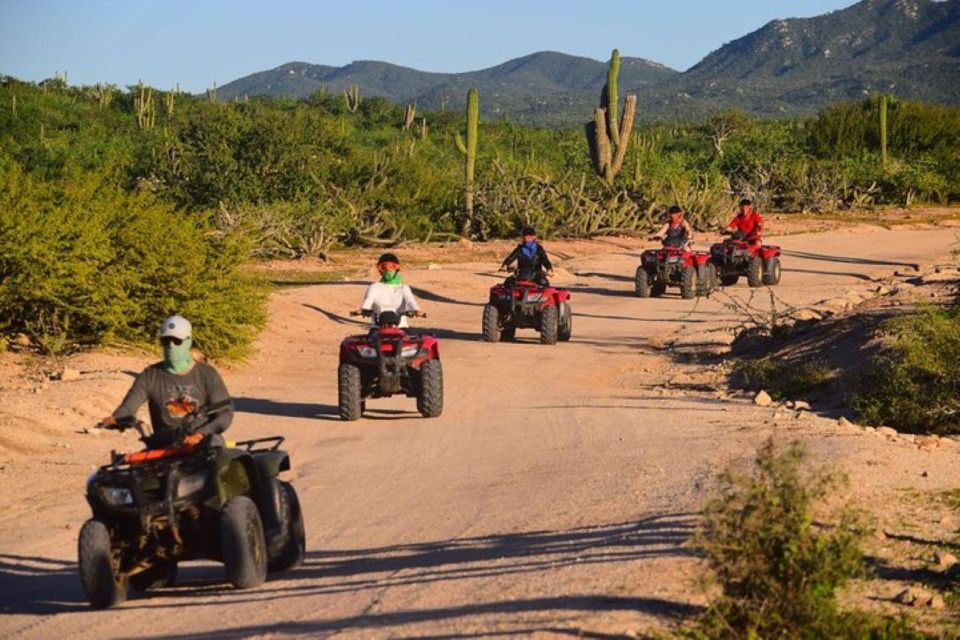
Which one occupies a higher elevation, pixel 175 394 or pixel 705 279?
pixel 175 394

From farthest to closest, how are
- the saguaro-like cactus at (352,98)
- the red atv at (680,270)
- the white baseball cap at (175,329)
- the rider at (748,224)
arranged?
the saguaro-like cactus at (352,98)
the rider at (748,224)
the red atv at (680,270)
the white baseball cap at (175,329)

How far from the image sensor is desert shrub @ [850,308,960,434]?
13.5 m

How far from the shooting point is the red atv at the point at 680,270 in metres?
27.1

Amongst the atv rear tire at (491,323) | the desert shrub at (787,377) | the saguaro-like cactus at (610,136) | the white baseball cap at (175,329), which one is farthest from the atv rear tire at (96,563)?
the saguaro-like cactus at (610,136)

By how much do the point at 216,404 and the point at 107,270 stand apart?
10969mm

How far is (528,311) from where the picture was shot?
21.6 m

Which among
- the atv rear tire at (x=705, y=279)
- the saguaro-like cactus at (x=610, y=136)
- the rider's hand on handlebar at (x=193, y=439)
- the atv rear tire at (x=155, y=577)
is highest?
the saguaro-like cactus at (x=610, y=136)

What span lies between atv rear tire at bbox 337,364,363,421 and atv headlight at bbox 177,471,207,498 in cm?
705

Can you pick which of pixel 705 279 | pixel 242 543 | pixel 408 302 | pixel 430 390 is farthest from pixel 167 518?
pixel 705 279

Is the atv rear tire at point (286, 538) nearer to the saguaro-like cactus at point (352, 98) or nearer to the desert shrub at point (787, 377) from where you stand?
the desert shrub at point (787, 377)

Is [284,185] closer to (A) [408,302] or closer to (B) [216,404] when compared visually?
(A) [408,302]

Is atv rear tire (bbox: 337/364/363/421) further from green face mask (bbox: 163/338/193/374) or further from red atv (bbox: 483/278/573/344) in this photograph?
green face mask (bbox: 163/338/193/374)

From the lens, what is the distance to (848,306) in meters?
22.3

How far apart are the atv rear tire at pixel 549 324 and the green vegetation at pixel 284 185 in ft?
12.8
